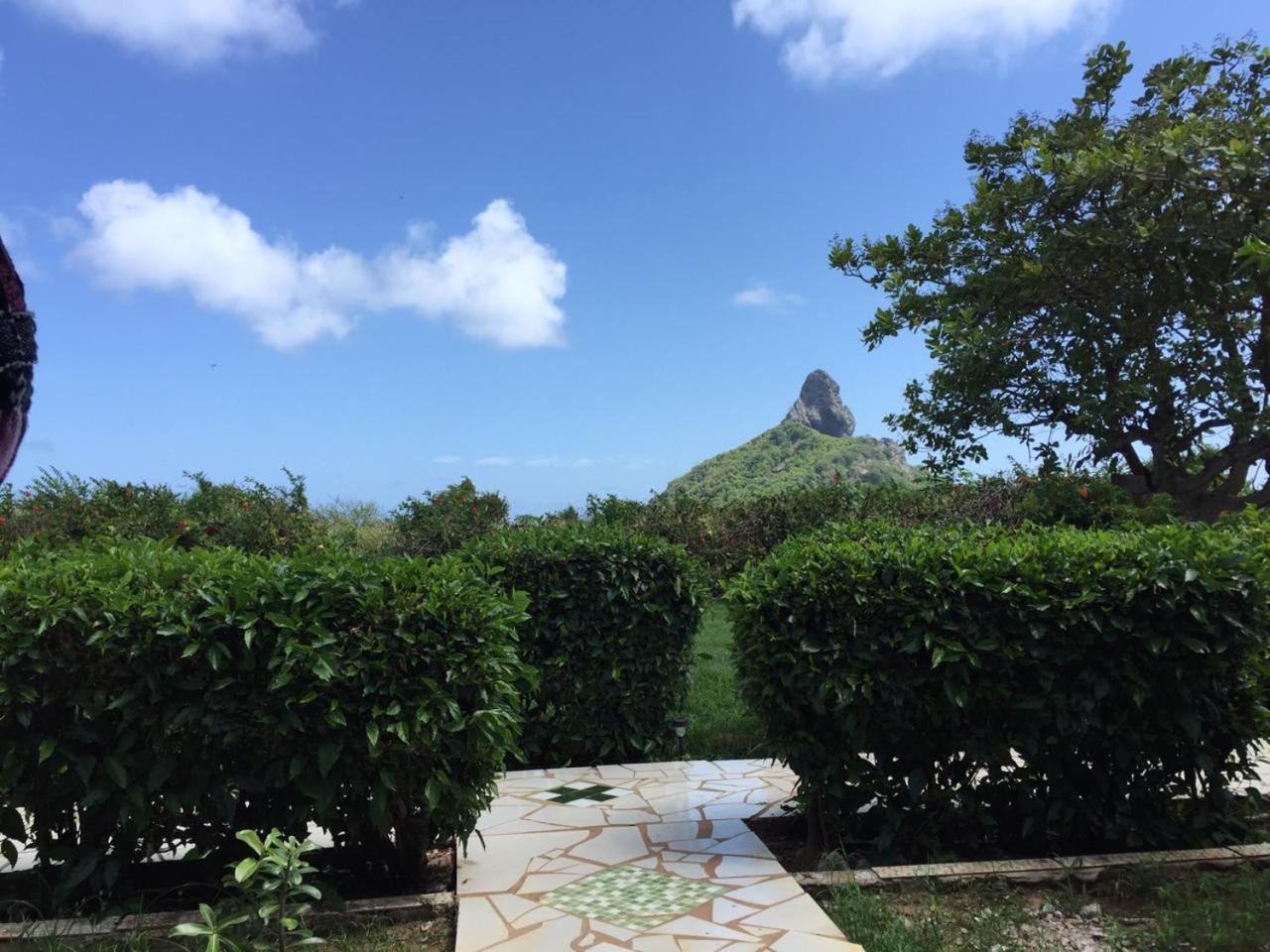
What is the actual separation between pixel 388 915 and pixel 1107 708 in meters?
3.14

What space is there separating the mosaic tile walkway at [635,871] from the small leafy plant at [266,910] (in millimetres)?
609

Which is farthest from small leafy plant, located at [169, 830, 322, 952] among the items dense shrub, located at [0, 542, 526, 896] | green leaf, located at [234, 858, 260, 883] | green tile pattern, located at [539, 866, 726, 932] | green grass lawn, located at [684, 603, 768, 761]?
green grass lawn, located at [684, 603, 768, 761]

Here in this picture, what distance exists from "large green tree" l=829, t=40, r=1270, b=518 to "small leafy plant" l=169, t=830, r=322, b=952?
19.2 ft

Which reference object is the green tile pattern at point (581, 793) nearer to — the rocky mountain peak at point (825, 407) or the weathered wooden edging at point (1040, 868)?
the weathered wooden edging at point (1040, 868)

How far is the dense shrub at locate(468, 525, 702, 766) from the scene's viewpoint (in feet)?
18.6

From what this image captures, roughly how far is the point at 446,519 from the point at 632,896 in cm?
991

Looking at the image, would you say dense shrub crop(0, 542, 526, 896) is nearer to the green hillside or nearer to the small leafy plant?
the small leafy plant

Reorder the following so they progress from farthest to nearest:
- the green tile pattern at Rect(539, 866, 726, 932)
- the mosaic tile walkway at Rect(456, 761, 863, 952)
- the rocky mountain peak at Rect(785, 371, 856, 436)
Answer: the rocky mountain peak at Rect(785, 371, 856, 436), the green tile pattern at Rect(539, 866, 726, 932), the mosaic tile walkway at Rect(456, 761, 863, 952)

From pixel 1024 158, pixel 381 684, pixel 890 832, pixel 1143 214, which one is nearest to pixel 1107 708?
pixel 890 832

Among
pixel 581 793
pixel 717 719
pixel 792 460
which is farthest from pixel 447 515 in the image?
pixel 792 460

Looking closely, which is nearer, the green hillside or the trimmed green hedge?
the trimmed green hedge

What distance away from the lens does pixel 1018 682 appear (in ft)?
12.8

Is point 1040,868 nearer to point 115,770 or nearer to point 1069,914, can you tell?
point 1069,914

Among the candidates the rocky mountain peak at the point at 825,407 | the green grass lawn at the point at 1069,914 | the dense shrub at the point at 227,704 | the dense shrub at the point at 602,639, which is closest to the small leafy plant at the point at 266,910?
the dense shrub at the point at 227,704
